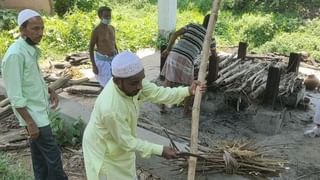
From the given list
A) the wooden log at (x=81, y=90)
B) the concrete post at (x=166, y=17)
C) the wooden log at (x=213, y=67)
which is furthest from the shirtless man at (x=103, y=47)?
the concrete post at (x=166, y=17)

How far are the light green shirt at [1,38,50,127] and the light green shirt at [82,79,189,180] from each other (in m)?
0.72

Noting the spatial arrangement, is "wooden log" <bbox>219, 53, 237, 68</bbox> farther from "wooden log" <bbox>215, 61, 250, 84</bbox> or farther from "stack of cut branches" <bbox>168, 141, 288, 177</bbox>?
"stack of cut branches" <bbox>168, 141, 288, 177</bbox>

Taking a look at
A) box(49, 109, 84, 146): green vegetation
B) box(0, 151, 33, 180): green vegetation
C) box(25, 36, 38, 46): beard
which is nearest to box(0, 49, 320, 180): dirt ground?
box(49, 109, 84, 146): green vegetation

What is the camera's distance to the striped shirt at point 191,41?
5762 mm

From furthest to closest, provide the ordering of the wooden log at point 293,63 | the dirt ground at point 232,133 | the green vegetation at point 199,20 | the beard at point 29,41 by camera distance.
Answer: the green vegetation at point 199,20, the wooden log at point 293,63, the dirt ground at point 232,133, the beard at point 29,41

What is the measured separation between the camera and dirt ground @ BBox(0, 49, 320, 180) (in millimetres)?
4574

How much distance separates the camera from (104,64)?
18.8ft

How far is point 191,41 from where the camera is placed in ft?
19.1

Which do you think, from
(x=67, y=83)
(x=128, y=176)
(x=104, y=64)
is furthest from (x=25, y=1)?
(x=128, y=176)

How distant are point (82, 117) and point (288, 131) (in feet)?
9.83

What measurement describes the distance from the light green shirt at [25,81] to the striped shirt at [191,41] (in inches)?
106

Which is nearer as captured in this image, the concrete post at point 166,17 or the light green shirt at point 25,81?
the light green shirt at point 25,81

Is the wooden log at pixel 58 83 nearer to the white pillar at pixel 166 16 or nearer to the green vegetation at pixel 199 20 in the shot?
the green vegetation at pixel 199 20

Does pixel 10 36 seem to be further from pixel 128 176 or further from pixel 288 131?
pixel 128 176
